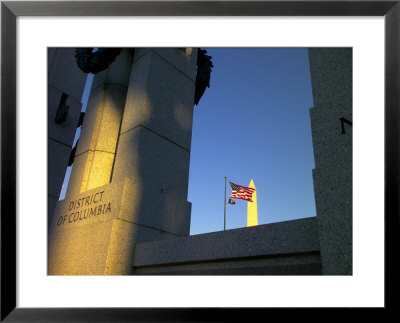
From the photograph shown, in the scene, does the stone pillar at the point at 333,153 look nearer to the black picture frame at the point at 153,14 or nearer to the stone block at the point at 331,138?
the stone block at the point at 331,138

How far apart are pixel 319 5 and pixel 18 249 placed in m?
2.75

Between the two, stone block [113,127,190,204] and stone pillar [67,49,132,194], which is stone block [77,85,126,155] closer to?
stone pillar [67,49,132,194]

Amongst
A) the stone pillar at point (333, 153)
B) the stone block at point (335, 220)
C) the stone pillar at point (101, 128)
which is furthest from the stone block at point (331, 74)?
the stone pillar at point (101, 128)

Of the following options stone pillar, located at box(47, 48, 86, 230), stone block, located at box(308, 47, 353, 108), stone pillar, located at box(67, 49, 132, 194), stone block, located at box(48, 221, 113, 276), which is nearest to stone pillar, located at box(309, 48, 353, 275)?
stone block, located at box(308, 47, 353, 108)

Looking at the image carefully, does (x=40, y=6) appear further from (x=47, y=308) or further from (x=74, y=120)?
(x=74, y=120)

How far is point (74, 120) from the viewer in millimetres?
10602

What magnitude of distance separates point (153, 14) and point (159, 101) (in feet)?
11.7

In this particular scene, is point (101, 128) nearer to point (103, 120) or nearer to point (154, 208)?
point (103, 120)

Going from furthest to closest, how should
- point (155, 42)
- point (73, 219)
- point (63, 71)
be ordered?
point (63, 71) < point (73, 219) < point (155, 42)

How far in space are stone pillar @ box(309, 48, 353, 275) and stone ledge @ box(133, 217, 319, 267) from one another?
0.32m

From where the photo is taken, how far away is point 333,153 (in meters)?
2.75

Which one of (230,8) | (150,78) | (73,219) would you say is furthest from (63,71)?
(230,8)

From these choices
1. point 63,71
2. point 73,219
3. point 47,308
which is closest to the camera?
point 47,308

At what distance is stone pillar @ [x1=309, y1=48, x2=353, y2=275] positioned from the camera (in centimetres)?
243
